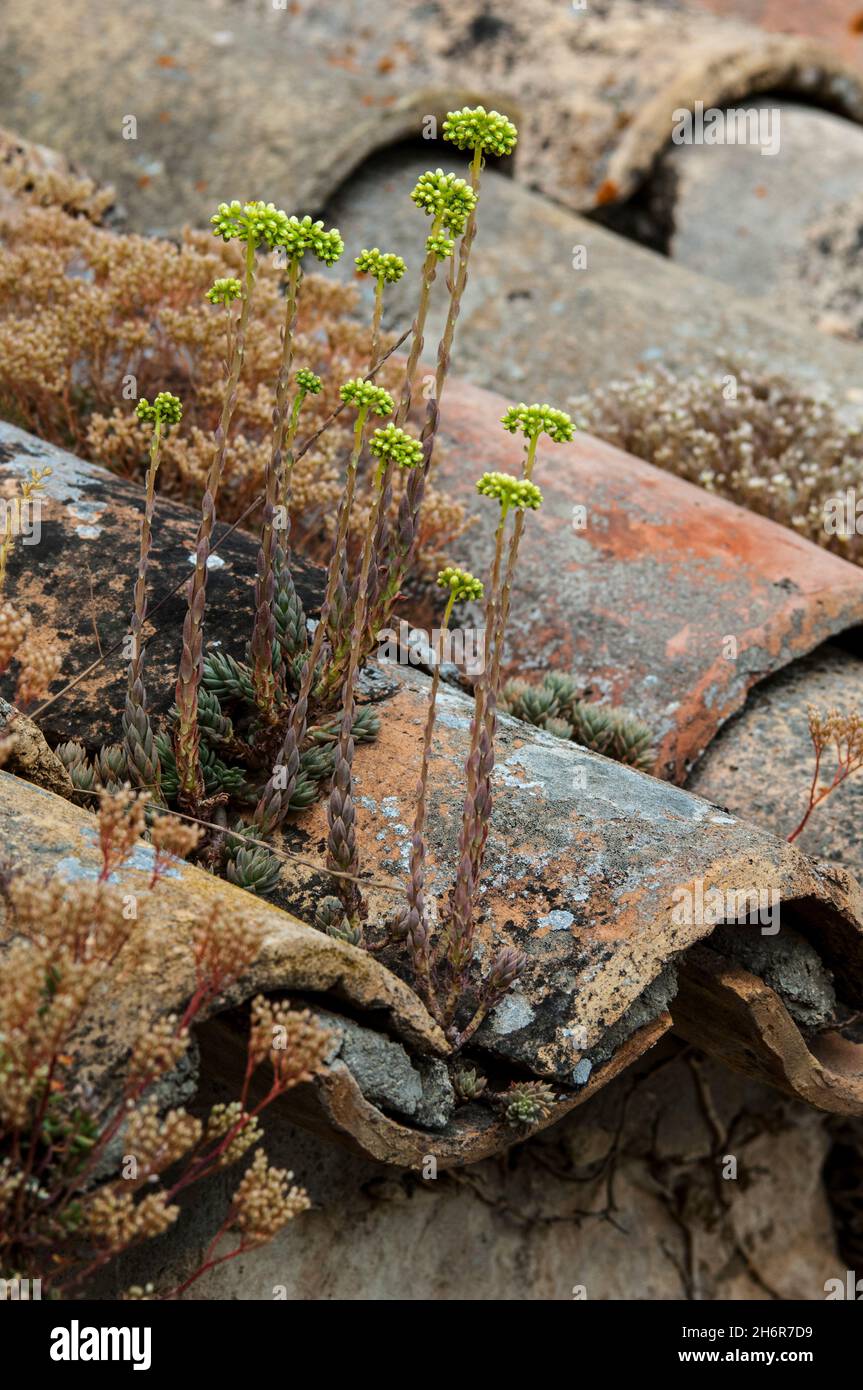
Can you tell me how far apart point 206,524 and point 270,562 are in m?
0.25

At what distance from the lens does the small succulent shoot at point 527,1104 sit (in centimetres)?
260

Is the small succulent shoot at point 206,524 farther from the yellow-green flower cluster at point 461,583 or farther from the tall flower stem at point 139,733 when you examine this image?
the yellow-green flower cluster at point 461,583

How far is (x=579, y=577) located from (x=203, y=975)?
8.39 ft

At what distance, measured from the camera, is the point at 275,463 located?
2805 millimetres

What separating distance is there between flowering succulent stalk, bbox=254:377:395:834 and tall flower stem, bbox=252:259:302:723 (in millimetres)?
124

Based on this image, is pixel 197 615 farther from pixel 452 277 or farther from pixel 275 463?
pixel 452 277

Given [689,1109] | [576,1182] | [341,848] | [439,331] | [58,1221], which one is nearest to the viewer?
[58,1221]

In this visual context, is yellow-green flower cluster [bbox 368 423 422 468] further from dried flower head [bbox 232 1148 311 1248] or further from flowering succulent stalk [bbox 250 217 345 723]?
dried flower head [bbox 232 1148 311 1248]

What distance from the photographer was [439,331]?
6508 mm

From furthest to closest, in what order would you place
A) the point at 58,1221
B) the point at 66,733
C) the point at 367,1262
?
1. the point at 367,1262
2. the point at 66,733
3. the point at 58,1221

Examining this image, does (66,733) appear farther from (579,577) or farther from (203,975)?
(579,577)

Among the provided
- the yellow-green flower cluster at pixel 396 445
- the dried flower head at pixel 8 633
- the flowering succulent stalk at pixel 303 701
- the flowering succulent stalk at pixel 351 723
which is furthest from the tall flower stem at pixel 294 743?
the dried flower head at pixel 8 633

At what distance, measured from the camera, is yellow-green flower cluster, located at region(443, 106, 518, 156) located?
8.63 ft
